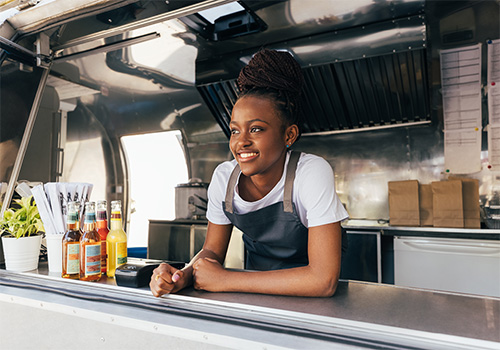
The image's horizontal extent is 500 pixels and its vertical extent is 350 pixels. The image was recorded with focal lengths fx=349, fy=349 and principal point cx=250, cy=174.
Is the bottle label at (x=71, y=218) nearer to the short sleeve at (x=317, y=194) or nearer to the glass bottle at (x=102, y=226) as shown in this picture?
the glass bottle at (x=102, y=226)

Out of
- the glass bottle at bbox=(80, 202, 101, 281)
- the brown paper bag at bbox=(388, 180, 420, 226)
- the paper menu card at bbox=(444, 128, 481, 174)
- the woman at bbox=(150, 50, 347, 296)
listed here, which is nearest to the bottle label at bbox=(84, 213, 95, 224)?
the glass bottle at bbox=(80, 202, 101, 281)

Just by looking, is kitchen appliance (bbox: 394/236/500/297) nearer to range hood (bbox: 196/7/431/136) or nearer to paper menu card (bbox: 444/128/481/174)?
paper menu card (bbox: 444/128/481/174)

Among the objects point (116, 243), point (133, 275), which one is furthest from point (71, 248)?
point (133, 275)

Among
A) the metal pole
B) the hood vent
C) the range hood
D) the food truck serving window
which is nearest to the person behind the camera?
the metal pole

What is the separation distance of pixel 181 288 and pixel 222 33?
2817mm

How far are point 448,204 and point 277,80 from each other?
6.92ft

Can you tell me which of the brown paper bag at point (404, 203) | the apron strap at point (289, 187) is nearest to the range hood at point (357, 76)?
the brown paper bag at point (404, 203)

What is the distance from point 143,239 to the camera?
4145mm

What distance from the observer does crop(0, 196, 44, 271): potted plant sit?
1.27 meters

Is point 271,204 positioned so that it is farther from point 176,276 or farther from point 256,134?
point 176,276

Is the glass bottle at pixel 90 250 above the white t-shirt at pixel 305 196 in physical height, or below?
below

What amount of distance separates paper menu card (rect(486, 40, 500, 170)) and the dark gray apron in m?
2.43

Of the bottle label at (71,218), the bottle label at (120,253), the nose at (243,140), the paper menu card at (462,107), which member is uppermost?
the paper menu card at (462,107)

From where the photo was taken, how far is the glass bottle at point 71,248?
3.73 feet
